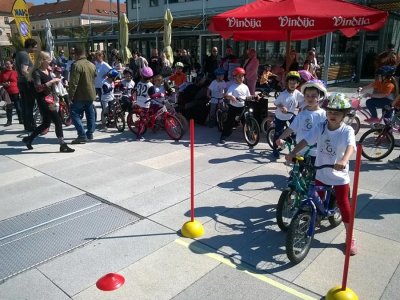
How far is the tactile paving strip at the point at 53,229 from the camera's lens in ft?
12.1

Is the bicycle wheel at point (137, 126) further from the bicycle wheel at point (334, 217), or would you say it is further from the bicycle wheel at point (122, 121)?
the bicycle wheel at point (334, 217)

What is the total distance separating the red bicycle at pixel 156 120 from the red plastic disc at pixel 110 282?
5.13m

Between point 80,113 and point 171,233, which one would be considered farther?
point 80,113

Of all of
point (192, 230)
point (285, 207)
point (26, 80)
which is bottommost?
point (192, 230)

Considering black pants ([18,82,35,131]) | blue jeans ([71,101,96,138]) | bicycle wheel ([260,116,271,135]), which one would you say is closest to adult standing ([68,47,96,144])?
blue jeans ([71,101,96,138])

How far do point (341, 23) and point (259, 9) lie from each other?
1774mm

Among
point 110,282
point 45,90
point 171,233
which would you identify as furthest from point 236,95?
point 110,282

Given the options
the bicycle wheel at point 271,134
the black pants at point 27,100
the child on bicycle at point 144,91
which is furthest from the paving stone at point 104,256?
the black pants at point 27,100

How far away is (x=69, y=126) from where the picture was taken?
976cm

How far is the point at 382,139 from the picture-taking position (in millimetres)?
6520

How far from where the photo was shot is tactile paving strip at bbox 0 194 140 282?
3686 millimetres

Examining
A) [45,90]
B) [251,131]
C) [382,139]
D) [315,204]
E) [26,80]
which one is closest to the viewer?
[315,204]

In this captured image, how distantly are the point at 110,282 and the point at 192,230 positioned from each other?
44.0 inches

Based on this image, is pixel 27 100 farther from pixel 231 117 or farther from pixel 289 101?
pixel 289 101
